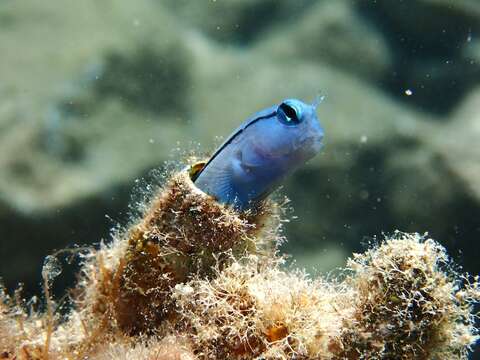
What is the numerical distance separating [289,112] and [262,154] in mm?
267

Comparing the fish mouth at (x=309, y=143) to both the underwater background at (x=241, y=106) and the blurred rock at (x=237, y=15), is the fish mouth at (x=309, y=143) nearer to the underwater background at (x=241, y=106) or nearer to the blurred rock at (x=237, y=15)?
the underwater background at (x=241, y=106)

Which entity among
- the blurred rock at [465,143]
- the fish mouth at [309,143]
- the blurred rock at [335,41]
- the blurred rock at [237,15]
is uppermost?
the blurred rock at [237,15]

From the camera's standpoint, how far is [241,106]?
15.1 ft

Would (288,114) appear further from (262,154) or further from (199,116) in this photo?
(199,116)

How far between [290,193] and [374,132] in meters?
1.04

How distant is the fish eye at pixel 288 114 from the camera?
2369 mm

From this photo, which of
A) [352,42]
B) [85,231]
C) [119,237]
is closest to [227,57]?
[352,42]

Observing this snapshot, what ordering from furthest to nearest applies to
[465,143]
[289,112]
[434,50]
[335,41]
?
1. [335,41]
2. [434,50]
3. [465,143]
4. [289,112]

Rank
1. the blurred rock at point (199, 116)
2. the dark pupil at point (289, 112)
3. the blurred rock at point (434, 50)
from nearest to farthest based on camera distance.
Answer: the dark pupil at point (289, 112)
the blurred rock at point (199, 116)
the blurred rock at point (434, 50)

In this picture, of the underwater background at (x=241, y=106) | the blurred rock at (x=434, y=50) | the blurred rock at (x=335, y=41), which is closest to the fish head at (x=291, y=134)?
the underwater background at (x=241, y=106)

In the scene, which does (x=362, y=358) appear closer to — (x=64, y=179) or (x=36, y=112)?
(x=64, y=179)

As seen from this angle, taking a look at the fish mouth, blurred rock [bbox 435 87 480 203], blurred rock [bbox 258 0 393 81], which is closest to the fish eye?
the fish mouth

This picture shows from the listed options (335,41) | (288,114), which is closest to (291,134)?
(288,114)

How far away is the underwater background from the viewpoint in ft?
13.9
